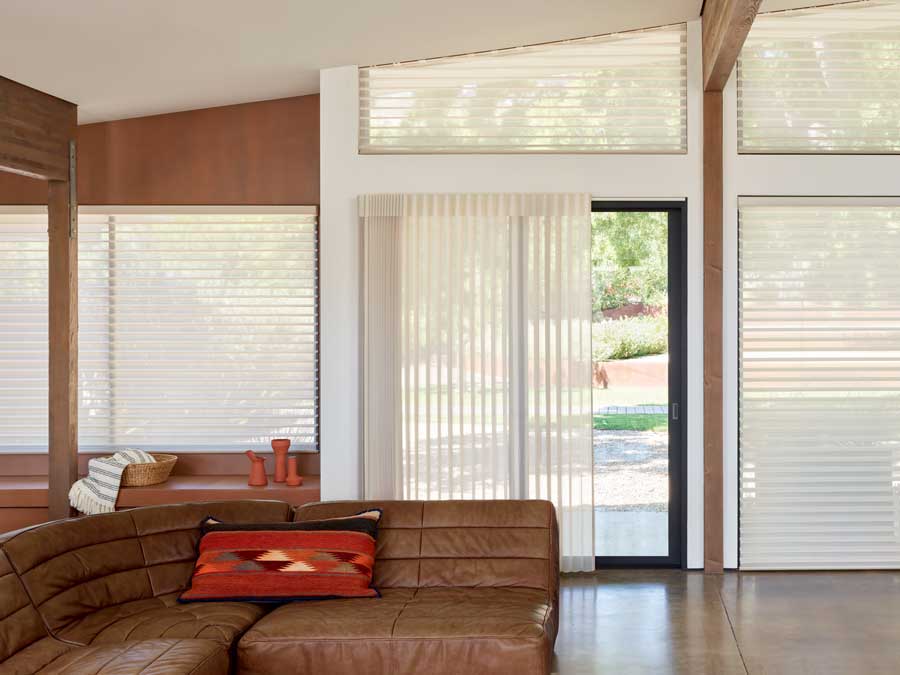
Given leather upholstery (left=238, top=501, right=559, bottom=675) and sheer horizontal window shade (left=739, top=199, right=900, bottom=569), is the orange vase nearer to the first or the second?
leather upholstery (left=238, top=501, right=559, bottom=675)

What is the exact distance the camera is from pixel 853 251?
511cm

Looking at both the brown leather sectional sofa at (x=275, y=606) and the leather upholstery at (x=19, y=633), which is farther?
the brown leather sectional sofa at (x=275, y=606)

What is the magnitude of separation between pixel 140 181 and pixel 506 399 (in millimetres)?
2728

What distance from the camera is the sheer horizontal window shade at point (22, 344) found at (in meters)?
5.60

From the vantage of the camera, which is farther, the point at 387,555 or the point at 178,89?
the point at 178,89

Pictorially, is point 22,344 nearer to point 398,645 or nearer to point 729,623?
point 398,645

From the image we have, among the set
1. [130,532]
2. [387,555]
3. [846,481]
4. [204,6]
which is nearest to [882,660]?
[846,481]

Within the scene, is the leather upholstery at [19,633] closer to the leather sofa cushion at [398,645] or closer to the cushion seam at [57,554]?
the cushion seam at [57,554]

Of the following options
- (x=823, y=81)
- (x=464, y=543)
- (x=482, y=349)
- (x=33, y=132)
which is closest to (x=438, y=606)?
(x=464, y=543)

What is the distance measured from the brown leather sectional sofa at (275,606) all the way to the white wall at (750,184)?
1755 millimetres

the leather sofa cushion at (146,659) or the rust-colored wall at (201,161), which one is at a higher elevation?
the rust-colored wall at (201,161)

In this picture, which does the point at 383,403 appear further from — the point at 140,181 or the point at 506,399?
the point at 140,181

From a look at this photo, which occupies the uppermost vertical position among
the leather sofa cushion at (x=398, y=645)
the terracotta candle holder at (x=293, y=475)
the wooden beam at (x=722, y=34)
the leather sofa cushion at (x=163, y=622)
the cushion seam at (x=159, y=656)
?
the wooden beam at (x=722, y=34)

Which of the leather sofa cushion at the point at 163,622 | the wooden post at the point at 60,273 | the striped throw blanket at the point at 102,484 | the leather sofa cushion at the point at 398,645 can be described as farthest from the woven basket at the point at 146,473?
the leather sofa cushion at the point at 398,645
